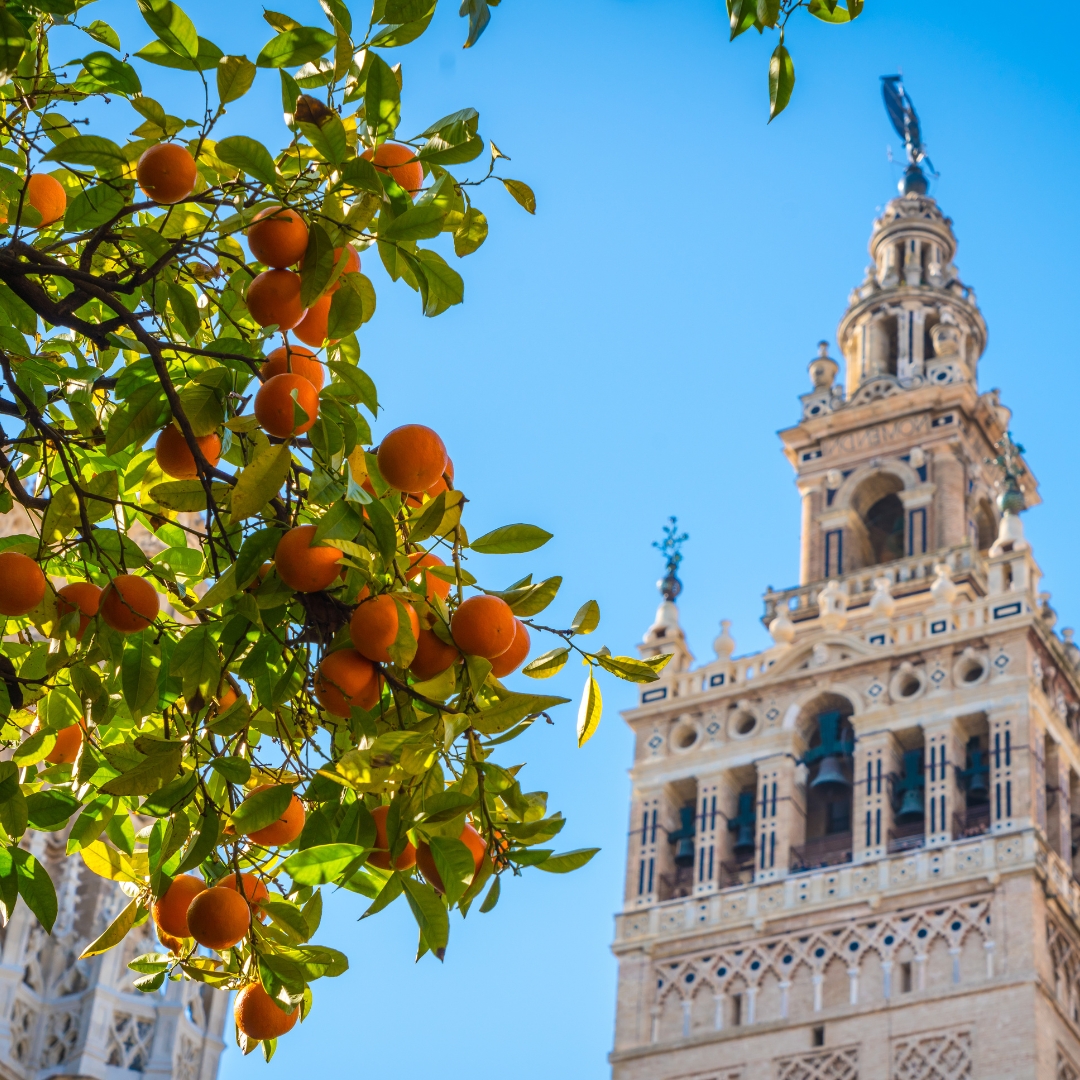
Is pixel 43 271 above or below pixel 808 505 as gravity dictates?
below

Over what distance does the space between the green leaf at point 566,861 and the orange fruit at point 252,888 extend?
0.62m

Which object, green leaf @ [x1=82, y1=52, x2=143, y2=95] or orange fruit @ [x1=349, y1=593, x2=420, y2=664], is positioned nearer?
orange fruit @ [x1=349, y1=593, x2=420, y2=664]

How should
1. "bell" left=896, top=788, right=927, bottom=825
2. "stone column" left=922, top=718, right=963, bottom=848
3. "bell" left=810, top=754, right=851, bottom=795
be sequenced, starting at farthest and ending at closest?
"bell" left=810, top=754, right=851, bottom=795
"bell" left=896, top=788, right=927, bottom=825
"stone column" left=922, top=718, right=963, bottom=848

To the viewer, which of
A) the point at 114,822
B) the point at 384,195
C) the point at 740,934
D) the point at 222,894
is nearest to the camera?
the point at 222,894

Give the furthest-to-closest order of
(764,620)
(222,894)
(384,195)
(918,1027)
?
(764,620) < (918,1027) < (384,195) < (222,894)

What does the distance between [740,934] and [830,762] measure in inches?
135

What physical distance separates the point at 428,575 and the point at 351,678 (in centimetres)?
33

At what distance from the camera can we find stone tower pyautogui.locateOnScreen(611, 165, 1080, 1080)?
3444 cm

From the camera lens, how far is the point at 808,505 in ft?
142

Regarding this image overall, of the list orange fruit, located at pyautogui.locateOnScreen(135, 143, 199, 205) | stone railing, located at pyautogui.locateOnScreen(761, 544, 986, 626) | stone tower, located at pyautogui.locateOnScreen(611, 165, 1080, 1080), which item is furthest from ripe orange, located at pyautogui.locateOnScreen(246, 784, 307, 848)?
stone railing, located at pyautogui.locateOnScreen(761, 544, 986, 626)

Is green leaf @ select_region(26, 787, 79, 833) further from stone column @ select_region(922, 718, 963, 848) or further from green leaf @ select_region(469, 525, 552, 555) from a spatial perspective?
stone column @ select_region(922, 718, 963, 848)

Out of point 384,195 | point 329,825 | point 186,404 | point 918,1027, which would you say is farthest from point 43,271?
point 918,1027

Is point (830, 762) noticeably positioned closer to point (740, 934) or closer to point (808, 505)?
point (740, 934)

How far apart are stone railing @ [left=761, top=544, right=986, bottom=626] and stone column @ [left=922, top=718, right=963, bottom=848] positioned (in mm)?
3543
